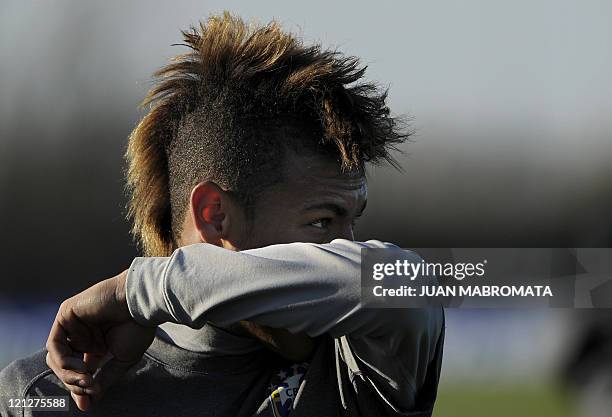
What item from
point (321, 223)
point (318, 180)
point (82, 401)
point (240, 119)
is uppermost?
point (240, 119)

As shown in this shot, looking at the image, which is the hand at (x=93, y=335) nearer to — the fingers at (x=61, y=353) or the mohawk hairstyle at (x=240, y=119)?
the fingers at (x=61, y=353)

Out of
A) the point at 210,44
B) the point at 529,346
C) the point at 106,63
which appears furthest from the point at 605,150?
the point at 210,44

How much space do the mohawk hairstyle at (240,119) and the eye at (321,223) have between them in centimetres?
15

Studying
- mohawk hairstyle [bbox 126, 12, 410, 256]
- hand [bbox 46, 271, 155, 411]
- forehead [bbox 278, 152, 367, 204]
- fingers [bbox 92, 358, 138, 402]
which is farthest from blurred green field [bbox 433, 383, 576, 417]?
hand [bbox 46, 271, 155, 411]

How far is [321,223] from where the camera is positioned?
2.51 m

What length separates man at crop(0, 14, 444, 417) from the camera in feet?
6.77

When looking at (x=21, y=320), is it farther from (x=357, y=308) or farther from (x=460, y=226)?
(x=357, y=308)

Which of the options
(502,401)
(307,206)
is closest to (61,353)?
(307,206)

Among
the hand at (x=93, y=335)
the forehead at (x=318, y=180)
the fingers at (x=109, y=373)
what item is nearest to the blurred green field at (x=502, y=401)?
the forehead at (x=318, y=180)

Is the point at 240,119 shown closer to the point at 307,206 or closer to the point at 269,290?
the point at 307,206

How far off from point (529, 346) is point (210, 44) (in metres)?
9.30

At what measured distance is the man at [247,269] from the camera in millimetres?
2062

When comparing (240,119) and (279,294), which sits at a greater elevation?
(240,119)

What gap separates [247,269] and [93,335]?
0.43 metres
